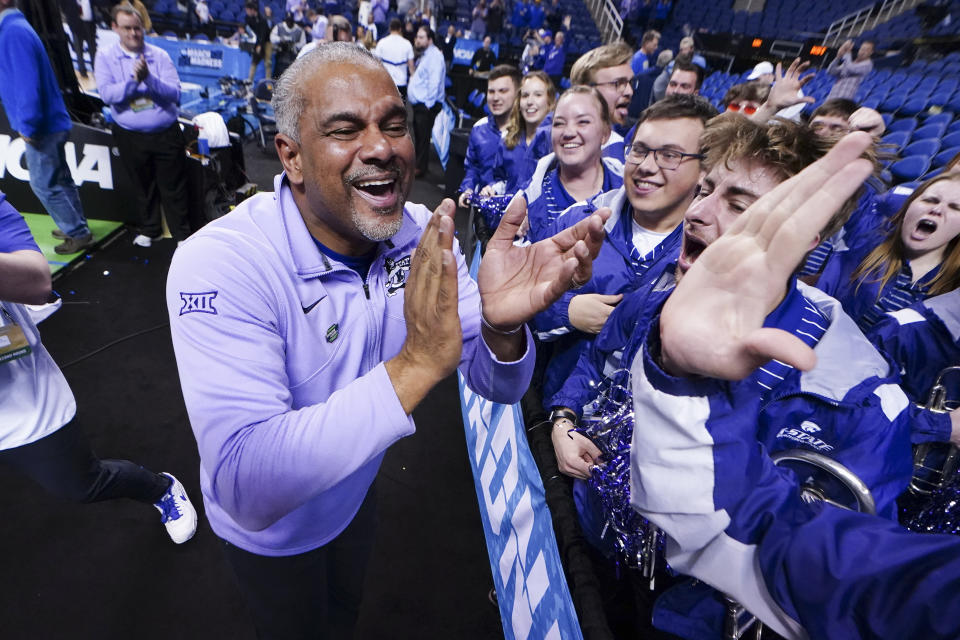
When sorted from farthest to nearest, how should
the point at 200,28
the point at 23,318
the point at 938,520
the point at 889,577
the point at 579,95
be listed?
the point at 200,28, the point at 579,95, the point at 23,318, the point at 938,520, the point at 889,577

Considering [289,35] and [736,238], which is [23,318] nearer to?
[736,238]

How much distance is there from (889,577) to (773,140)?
43.2 inches

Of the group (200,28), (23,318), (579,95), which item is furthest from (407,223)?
(200,28)

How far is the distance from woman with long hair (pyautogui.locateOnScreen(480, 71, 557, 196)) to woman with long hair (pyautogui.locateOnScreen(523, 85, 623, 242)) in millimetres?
734

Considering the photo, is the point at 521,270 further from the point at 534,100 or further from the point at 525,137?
the point at 525,137

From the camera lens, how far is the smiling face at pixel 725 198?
1298 millimetres

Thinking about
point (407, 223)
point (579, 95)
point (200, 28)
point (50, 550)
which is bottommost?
point (50, 550)

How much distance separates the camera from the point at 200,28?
12555mm

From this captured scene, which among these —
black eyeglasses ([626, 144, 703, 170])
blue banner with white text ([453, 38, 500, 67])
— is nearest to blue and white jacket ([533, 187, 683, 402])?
black eyeglasses ([626, 144, 703, 170])

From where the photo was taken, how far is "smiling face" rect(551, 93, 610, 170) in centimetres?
246

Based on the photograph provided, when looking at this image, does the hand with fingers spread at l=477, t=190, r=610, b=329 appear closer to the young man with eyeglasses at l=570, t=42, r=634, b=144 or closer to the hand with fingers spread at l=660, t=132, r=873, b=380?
the hand with fingers spread at l=660, t=132, r=873, b=380

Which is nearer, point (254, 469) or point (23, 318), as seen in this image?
point (254, 469)

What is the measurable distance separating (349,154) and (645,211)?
1233 millimetres

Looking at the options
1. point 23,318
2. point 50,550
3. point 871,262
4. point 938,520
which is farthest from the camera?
point 871,262
